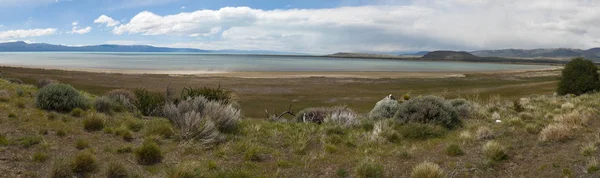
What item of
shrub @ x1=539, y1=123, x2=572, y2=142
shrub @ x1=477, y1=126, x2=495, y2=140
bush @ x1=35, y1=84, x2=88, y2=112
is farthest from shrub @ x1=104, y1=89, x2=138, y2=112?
shrub @ x1=539, y1=123, x2=572, y2=142

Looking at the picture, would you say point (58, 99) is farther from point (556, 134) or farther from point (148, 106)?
point (556, 134)

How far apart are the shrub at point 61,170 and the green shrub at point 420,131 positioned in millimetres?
6902

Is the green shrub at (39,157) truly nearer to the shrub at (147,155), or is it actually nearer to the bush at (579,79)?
the shrub at (147,155)

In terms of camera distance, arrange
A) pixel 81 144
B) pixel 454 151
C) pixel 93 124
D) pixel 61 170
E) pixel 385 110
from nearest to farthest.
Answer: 1. pixel 61 170
2. pixel 81 144
3. pixel 454 151
4. pixel 93 124
5. pixel 385 110

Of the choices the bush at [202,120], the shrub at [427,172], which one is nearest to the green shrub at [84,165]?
the bush at [202,120]

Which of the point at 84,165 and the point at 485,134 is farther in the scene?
the point at 485,134

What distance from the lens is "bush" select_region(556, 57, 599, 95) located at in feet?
89.4

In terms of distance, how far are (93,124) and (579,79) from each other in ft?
101

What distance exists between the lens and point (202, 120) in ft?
29.0

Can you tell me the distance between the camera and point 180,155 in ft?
23.8

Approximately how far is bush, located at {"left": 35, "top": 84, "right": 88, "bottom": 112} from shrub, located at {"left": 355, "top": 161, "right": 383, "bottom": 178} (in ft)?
28.8

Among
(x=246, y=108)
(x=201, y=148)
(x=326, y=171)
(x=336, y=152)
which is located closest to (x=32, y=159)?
(x=201, y=148)

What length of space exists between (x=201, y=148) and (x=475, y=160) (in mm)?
5085

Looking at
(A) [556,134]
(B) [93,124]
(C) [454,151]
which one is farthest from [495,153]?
(B) [93,124]
